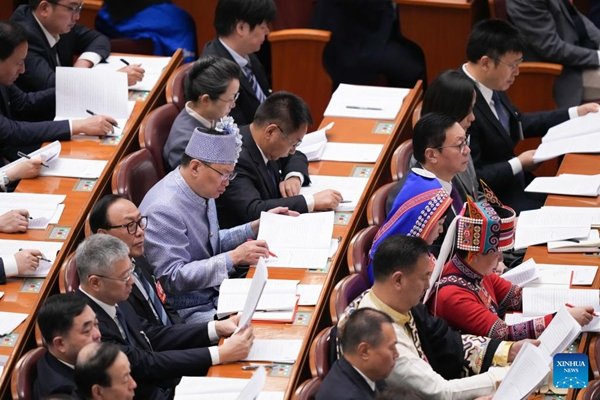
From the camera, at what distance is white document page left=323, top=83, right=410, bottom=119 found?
6.10 meters

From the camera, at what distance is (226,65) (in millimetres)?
5637

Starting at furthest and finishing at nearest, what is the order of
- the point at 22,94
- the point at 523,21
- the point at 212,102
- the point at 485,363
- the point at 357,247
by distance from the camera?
the point at 523,21, the point at 22,94, the point at 212,102, the point at 357,247, the point at 485,363

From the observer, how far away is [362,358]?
13.0 ft

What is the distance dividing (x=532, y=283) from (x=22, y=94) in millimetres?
2422

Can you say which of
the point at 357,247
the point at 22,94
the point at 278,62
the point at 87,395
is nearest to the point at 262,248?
the point at 357,247

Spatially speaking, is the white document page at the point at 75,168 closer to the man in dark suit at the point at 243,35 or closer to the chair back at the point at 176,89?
the chair back at the point at 176,89

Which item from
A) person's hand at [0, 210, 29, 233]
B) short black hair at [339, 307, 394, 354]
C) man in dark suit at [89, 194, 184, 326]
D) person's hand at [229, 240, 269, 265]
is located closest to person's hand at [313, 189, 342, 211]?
person's hand at [229, 240, 269, 265]

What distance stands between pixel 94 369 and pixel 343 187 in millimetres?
1867

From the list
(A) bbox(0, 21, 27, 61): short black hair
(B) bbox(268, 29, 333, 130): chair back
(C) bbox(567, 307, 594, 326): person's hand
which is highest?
(A) bbox(0, 21, 27, 61): short black hair

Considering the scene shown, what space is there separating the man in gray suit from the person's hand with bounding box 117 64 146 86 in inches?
74.1

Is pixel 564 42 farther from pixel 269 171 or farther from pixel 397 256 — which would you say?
pixel 397 256

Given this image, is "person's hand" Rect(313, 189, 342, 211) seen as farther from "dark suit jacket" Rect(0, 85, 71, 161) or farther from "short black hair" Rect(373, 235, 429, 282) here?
"dark suit jacket" Rect(0, 85, 71, 161)

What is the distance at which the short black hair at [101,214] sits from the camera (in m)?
4.75

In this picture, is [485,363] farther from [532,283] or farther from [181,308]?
[181,308]
